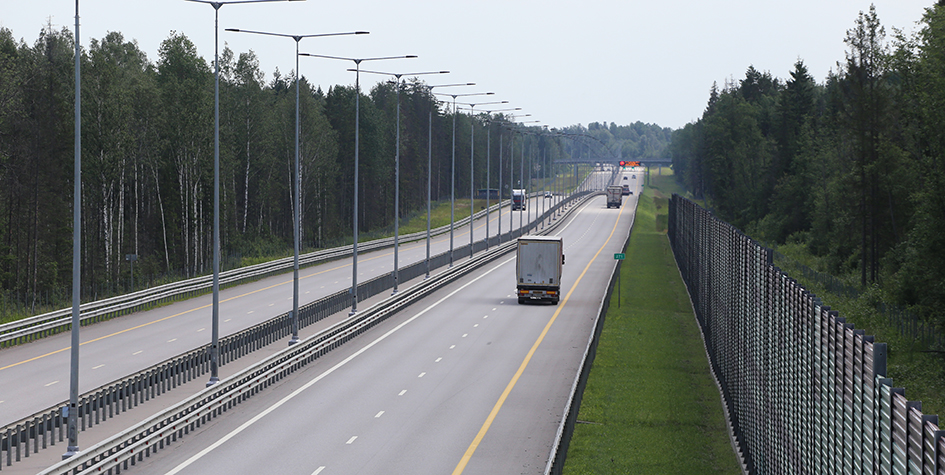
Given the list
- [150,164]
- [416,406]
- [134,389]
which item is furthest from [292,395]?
[150,164]

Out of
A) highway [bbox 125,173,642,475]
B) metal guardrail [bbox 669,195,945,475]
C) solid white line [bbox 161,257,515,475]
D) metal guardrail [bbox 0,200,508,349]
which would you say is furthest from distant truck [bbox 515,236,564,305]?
metal guardrail [bbox 669,195,945,475]

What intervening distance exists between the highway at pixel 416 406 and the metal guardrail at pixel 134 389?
8.23 feet

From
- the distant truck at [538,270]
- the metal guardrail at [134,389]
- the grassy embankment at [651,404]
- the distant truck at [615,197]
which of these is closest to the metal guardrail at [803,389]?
the grassy embankment at [651,404]

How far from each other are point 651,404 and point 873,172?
3986 centimetres

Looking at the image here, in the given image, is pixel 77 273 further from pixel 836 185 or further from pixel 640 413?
pixel 836 185

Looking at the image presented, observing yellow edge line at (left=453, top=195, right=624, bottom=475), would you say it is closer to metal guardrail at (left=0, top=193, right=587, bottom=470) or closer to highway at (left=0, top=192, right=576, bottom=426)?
metal guardrail at (left=0, top=193, right=587, bottom=470)

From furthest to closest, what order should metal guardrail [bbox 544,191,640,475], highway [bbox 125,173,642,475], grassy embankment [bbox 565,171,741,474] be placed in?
grassy embankment [bbox 565,171,741,474] → highway [bbox 125,173,642,475] → metal guardrail [bbox 544,191,640,475]

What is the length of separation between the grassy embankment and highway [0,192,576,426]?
15.8m

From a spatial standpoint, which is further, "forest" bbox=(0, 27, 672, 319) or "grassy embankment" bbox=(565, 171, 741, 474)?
"forest" bbox=(0, 27, 672, 319)

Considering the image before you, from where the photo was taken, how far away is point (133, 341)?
40.8 metres

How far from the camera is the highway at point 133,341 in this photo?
3094 centimetres

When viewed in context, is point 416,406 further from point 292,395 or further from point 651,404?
point 651,404

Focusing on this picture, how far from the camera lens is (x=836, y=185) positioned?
77.1 m

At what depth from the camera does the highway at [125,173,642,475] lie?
23.2m
